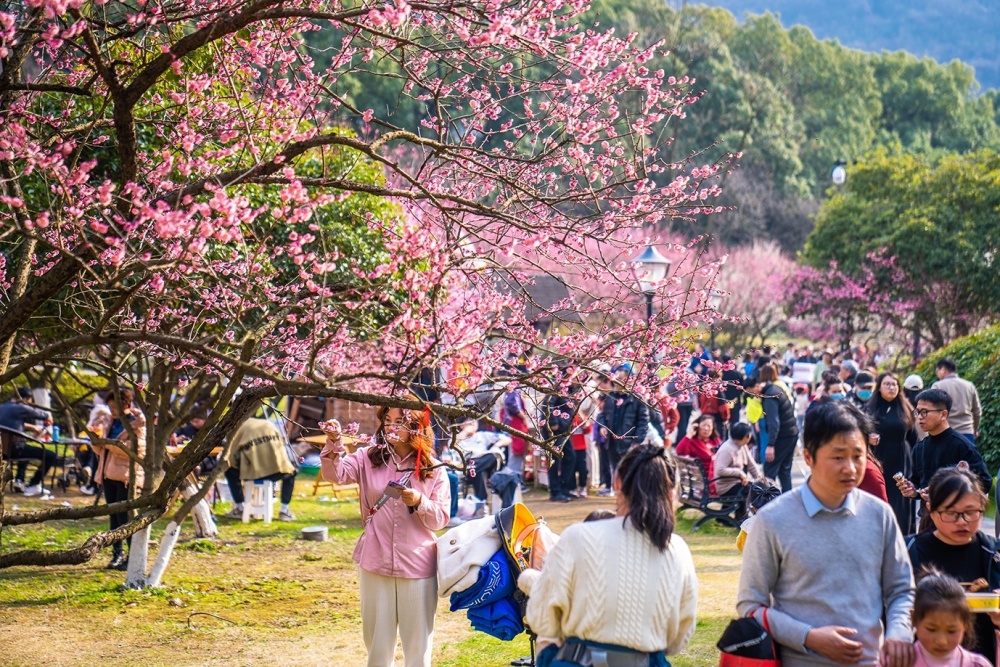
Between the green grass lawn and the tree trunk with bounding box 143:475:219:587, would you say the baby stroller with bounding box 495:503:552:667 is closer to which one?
the green grass lawn

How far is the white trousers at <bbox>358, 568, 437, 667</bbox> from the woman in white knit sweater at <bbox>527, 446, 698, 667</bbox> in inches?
69.3

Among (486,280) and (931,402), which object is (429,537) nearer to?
(486,280)

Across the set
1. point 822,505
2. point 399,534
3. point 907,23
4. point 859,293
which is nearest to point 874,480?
point 399,534

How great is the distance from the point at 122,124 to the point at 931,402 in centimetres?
536

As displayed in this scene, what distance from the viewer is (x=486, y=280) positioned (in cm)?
665

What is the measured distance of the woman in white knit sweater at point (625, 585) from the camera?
3.76 meters

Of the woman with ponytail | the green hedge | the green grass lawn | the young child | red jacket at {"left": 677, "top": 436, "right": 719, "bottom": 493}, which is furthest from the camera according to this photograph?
the green hedge

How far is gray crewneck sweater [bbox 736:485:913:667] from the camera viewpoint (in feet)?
12.1

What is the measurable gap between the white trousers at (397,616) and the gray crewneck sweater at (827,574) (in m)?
2.20

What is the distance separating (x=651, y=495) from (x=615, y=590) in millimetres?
348

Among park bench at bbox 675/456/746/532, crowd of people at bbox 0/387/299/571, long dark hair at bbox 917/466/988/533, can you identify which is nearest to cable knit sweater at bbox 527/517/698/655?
long dark hair at bbox 917/466/988/533

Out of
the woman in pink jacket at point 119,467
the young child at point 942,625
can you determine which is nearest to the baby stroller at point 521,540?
the young child at point 942,625

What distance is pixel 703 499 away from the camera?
12203mm

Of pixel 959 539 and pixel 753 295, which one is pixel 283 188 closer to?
pixel 959 539
